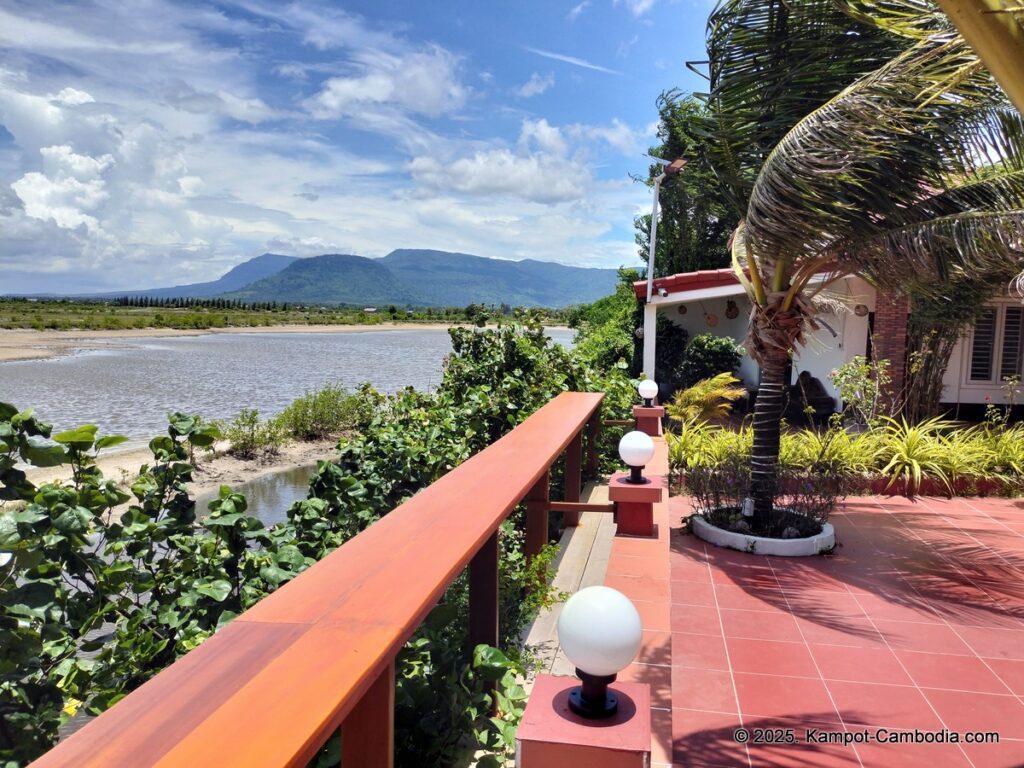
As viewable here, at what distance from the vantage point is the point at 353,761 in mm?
1547

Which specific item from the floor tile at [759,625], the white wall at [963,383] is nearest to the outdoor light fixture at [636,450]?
the floor tile at [759,625]

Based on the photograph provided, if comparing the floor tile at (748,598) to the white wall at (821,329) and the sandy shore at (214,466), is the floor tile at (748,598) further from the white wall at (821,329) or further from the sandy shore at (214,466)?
the sandy shore at (214,466)

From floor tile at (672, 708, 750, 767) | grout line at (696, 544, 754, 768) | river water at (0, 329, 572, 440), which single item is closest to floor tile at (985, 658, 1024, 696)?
grout line at (696, 544, 754, 768)

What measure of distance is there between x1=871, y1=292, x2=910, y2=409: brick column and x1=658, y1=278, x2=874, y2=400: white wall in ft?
1.69

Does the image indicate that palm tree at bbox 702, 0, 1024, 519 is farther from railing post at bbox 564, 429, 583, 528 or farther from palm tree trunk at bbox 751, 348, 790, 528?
railing post at bbox 564, 429, 583, 528

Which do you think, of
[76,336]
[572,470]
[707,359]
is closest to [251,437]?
[707,359]

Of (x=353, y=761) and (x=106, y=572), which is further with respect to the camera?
(x=106, y=572)

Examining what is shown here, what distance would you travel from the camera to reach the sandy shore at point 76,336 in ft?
121

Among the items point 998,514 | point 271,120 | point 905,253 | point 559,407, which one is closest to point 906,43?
point 905,253

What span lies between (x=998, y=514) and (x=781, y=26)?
5.35 metres

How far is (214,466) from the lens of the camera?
12.9 m

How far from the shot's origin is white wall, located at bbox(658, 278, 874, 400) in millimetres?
12109

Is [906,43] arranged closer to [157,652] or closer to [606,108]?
[157,652]

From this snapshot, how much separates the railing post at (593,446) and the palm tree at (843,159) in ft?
4.70
